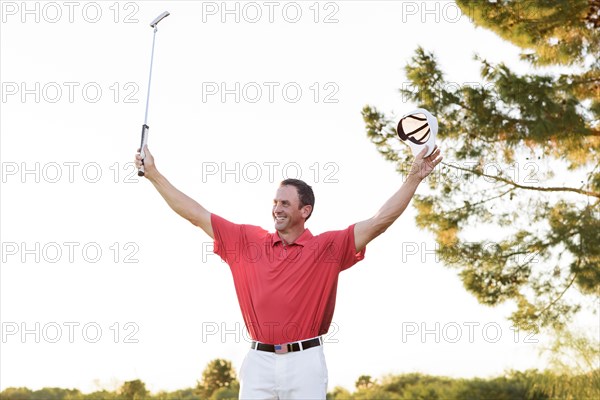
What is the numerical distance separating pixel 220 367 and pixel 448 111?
16.7 ft

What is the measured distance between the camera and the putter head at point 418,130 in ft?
13.9

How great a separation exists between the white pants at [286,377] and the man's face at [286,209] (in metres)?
0.65

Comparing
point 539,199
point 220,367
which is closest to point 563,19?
point 539,199

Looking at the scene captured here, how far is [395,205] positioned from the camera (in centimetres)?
409

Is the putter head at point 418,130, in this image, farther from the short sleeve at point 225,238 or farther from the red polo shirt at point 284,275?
the short sleeve at point 225,238

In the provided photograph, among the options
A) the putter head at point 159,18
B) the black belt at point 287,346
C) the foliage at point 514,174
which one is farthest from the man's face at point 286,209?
the foliage at point 514,174

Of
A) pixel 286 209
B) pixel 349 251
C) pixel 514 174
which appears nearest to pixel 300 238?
pixel 286 209

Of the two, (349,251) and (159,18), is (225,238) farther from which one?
(159,18)

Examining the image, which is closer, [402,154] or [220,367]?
[402,154]

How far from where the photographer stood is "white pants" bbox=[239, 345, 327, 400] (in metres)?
3.97

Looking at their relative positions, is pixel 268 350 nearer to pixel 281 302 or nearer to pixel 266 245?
pixel 281 302

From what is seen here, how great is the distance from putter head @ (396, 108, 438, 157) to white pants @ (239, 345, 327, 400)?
1113 millimetres

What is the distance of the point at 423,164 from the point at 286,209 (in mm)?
714

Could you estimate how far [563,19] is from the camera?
1034 centimetres
